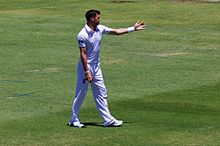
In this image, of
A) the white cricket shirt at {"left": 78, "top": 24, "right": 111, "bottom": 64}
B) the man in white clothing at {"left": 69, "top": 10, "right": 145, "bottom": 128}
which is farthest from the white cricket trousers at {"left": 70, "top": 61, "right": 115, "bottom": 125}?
the white cricket shirt at {"left": 78, "top": 24, "right": 111, "bottom": 64}

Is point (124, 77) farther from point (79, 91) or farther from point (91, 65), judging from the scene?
point (91, 65)

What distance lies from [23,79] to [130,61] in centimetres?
449

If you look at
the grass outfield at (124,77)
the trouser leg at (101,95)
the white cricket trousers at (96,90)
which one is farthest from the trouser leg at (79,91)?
the grass outfield at (124,77)

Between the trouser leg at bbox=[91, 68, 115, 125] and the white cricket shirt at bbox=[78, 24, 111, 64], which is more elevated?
the white cricket shirt at bbox=[78, 24, 111, 64]

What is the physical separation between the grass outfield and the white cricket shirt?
4.27ft

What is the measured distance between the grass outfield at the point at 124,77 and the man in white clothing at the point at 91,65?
26 centimetres

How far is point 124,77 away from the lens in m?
21.4

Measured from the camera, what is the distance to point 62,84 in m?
20.1

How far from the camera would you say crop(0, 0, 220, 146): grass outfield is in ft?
46.9

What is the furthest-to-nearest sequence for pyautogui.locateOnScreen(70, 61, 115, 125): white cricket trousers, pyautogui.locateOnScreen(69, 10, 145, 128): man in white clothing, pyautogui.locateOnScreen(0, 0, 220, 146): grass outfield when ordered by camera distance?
pyautogui.locateOnScreen(70, 61, 115, 125): white cricket trousers → pyautogui.locateOnScreen(69, 10, 145, 128): man in white clothing → pyautogui.locateOnScreen(0, 0, 220, 146): grass outfield

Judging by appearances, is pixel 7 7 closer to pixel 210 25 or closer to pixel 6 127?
pixel 210 25

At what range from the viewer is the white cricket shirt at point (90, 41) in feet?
47.7

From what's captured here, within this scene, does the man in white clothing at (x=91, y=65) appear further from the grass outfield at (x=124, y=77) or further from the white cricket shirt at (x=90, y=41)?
the grass outfield at (x=124, y=77)

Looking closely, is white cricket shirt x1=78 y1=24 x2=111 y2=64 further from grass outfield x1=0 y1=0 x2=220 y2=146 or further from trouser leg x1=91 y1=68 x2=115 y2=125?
grass outfield x1=0 y1=0 x2=220 y2=146
